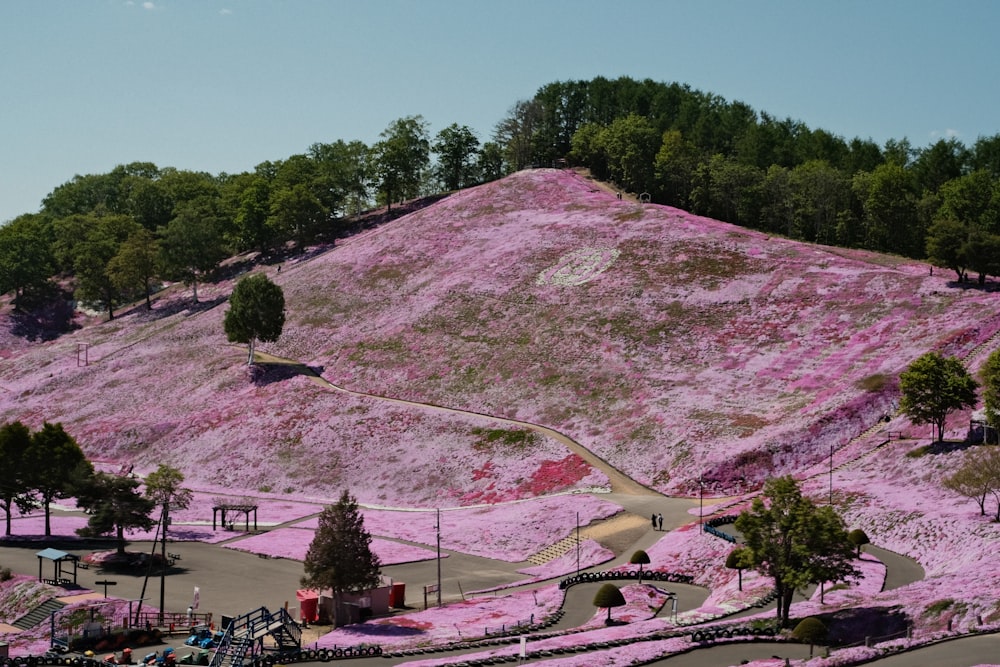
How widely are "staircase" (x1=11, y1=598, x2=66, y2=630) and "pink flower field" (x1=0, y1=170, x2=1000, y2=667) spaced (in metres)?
21.4

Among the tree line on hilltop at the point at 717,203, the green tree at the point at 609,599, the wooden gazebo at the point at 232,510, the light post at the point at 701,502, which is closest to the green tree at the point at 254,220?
the tree line on hilltop at the point at 717,203

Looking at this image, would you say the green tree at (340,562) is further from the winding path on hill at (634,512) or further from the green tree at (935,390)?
the green tree at (935,390)

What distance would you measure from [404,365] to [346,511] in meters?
61.1

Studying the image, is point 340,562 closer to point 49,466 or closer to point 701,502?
point 701,502

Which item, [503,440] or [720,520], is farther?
[503,440]

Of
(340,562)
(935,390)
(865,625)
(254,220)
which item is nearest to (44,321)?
(254,220)

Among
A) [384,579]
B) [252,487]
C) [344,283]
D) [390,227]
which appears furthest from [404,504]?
[390,227]

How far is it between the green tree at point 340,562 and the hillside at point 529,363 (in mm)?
32438

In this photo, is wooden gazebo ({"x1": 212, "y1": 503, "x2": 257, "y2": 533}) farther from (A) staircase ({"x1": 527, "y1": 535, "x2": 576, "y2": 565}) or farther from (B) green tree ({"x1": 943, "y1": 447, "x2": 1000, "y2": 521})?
(B) green tree ({"x1": 943, "y1": 447, "x2": 1000, "y2": 521})

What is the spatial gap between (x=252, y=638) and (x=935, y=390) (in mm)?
59642

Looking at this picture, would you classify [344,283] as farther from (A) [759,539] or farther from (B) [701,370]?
(A) [759,539]

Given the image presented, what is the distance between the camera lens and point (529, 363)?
4983 inches

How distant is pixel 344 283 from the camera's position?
525 ft

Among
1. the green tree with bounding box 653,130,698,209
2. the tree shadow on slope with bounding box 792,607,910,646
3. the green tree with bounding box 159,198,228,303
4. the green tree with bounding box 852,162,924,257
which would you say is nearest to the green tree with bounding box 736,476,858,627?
the tree shadow on slope with bounding box 792,607,910,646
